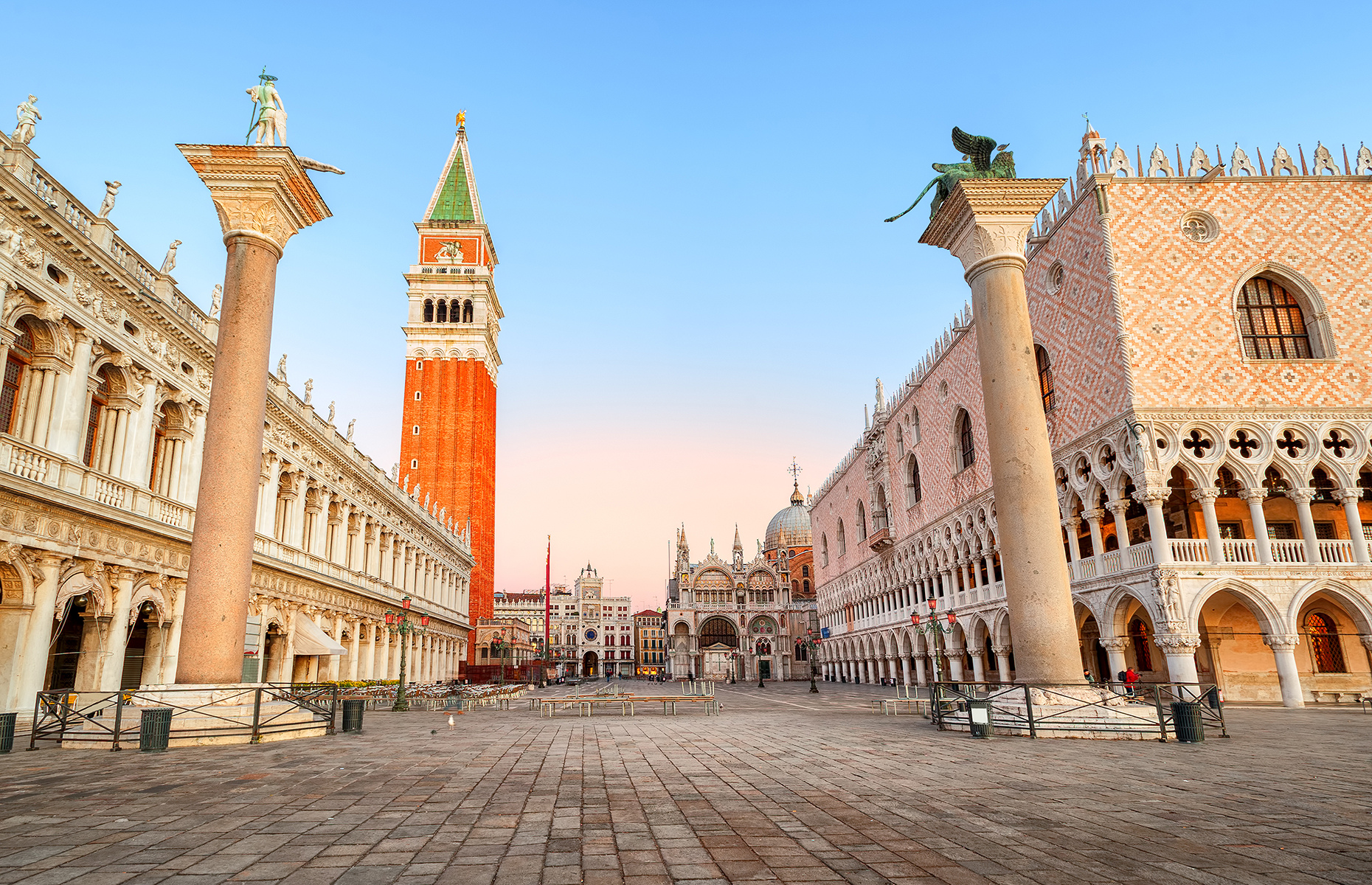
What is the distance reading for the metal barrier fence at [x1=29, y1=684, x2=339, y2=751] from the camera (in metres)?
12.0

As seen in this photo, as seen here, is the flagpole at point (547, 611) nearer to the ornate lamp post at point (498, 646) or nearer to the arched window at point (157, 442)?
the ornate lamp post at point (498, 646)

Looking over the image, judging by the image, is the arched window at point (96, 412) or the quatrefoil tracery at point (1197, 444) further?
the quatrefoil tracery at point (1197, 444)

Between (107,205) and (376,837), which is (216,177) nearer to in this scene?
(107,205)

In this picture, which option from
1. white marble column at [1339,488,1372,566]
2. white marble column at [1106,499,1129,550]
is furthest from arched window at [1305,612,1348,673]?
white marble column at [1106,499,1129,550]

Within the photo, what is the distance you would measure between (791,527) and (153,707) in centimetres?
9747

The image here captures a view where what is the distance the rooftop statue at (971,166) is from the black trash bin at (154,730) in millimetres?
15762

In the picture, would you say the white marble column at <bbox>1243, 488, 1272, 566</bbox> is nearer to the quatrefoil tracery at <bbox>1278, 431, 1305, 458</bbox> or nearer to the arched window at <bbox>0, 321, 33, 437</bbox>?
the quatrefoil tracery at <bbox>1278, 431, 1305, 458</bbox>

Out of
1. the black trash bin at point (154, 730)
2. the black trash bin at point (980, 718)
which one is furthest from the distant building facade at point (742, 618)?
the black trash bin at point (154, 730)

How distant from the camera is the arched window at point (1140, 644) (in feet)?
93.0

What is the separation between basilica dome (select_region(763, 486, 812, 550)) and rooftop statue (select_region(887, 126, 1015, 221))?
8997 cm

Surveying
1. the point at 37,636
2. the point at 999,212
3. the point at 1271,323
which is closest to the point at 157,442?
the point at 37,636

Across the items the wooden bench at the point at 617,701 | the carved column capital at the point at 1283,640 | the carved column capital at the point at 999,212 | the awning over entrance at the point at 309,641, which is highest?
the carved column capital at the point at 999,212

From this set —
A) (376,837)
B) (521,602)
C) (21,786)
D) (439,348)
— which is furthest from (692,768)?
(521,602)

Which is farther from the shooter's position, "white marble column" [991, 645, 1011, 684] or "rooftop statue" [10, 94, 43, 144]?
"white marble column" [991, 645, 1011, 684]
